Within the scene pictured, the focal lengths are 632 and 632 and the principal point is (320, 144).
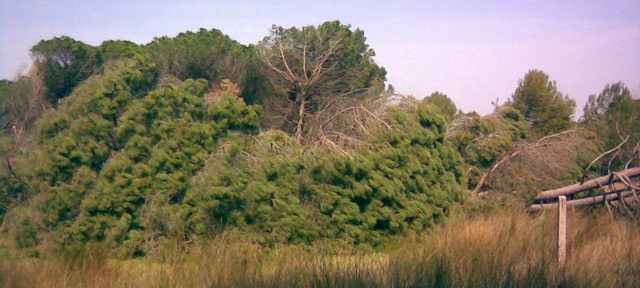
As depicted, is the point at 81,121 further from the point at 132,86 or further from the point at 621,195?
the point at 621,195

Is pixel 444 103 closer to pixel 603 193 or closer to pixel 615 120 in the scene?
pixel 615 120

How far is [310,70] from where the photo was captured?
1452 centimetres

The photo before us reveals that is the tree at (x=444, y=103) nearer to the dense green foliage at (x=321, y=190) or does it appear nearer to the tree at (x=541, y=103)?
the tree at (x=541, y=103)

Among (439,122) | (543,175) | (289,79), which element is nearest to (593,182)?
(543,175)

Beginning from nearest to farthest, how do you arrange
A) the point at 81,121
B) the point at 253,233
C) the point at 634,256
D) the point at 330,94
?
the point at 634,256 < the point at 253,233 < the point at 81,121 < the point at 330,94

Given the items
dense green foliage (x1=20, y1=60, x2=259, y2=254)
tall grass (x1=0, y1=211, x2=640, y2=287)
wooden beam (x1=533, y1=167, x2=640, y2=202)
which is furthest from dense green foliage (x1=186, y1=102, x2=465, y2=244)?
tall grass (x1=0, y1=211, x2=640, y2=287)

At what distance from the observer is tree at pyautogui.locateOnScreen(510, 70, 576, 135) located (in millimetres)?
16406

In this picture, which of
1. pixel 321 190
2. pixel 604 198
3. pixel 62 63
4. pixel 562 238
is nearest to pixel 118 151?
pixel 62 63

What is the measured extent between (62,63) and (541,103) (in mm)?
11847

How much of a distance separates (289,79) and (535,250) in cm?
793

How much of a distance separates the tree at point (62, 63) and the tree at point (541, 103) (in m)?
10.6

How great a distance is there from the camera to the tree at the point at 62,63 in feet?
45.8

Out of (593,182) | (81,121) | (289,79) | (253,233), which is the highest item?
(289,79)

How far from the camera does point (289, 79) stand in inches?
573
